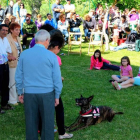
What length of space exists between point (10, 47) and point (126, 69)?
383cm

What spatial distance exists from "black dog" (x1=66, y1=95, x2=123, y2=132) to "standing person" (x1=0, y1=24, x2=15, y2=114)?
5.65ft

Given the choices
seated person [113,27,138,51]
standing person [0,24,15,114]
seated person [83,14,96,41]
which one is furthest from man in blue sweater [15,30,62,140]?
seated person [83,14,96,41]

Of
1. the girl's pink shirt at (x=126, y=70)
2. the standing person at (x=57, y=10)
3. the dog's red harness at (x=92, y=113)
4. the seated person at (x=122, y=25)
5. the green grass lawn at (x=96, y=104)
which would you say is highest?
the standing person at (x=57, y=10)

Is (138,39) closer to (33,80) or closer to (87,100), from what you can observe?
(87,100)

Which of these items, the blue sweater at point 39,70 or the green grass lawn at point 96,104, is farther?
the green grass lawn at point 96,104

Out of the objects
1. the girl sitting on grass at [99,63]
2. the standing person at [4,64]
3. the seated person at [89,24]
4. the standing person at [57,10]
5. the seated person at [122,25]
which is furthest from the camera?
the seated person at [89,24]

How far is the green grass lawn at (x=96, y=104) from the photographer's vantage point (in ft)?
16.8

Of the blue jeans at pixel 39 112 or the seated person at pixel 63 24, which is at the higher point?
the seated person at pixel 63 24

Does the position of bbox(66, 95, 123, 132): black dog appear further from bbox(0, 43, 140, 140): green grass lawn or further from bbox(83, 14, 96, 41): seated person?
bbox(83, 14, 96, 41): seated person

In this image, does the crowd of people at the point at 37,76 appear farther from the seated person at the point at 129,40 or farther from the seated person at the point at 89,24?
the seated person at the point at 89,24

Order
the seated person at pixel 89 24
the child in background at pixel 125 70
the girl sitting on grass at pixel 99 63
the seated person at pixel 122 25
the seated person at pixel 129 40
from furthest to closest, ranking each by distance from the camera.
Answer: the seated person at pixel 89 24 → the seated person at pixel 122 25 → the seated person at pixel 129 40 → the girl sitting on grass at pixel 99 63 → the child in background at pixel 125 70

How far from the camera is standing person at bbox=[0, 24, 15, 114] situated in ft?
19.1

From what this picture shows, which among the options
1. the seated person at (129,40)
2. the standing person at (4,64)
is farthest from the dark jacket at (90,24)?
the standing person at (4,64)

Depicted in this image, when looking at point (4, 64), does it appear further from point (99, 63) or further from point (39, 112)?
point (99, 63)
